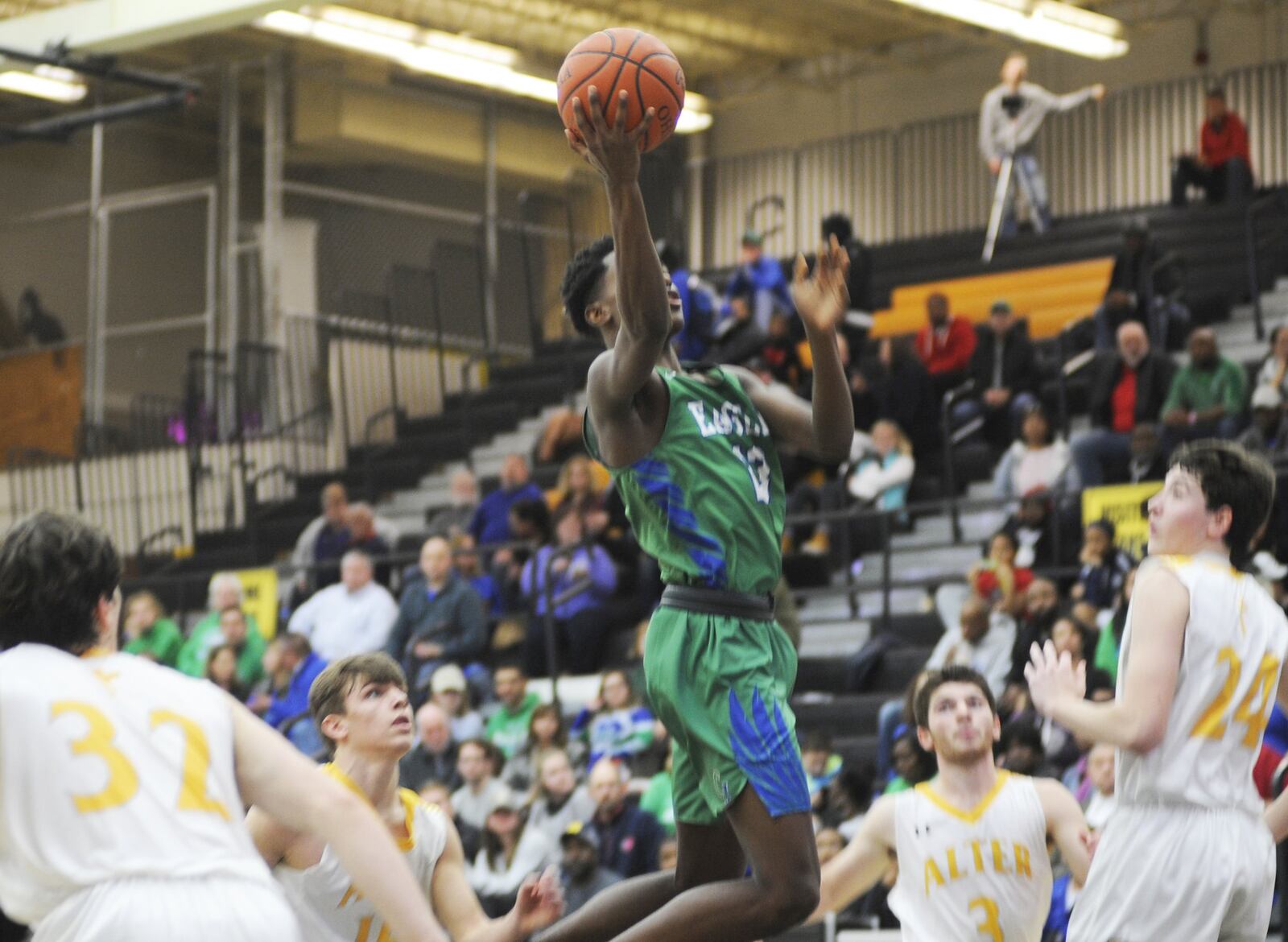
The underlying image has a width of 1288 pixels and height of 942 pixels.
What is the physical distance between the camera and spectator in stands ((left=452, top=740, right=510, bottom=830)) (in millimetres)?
11125

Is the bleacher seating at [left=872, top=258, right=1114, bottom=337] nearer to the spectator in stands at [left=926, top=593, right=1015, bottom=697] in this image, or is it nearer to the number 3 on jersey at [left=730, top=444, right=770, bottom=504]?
the spectator in stands at [left=926, top=593, right=1015, bottom=697]

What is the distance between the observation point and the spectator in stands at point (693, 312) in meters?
13.6

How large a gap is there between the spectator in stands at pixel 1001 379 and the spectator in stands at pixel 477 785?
4.77 m

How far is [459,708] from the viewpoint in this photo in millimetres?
12164

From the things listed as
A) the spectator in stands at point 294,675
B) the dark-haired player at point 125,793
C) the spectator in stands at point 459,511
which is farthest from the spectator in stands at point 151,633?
the dark-haired player at point 125,793

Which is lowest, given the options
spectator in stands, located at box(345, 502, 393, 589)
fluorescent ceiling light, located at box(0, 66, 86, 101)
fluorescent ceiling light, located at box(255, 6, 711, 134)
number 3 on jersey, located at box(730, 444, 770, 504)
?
spectator in stands, located at box(345, 502, 393, 589)

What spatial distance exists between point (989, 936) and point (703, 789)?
4.22ft

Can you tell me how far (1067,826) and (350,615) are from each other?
8.36m

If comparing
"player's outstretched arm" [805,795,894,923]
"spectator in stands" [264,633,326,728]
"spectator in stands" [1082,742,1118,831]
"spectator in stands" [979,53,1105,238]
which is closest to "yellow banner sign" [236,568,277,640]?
"spectator in stands" [264,633,326,728]

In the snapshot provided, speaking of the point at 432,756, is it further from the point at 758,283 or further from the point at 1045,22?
the point at 1045,22

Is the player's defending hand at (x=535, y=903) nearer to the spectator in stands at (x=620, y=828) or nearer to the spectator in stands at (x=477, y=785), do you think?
the spectator in stands at (x=620, y=828)

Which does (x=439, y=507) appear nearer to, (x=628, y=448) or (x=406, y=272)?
(x=406, y=272)

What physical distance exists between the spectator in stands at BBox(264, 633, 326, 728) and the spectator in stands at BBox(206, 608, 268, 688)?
444 mm

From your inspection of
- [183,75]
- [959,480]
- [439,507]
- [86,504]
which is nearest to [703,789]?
[959,480]
